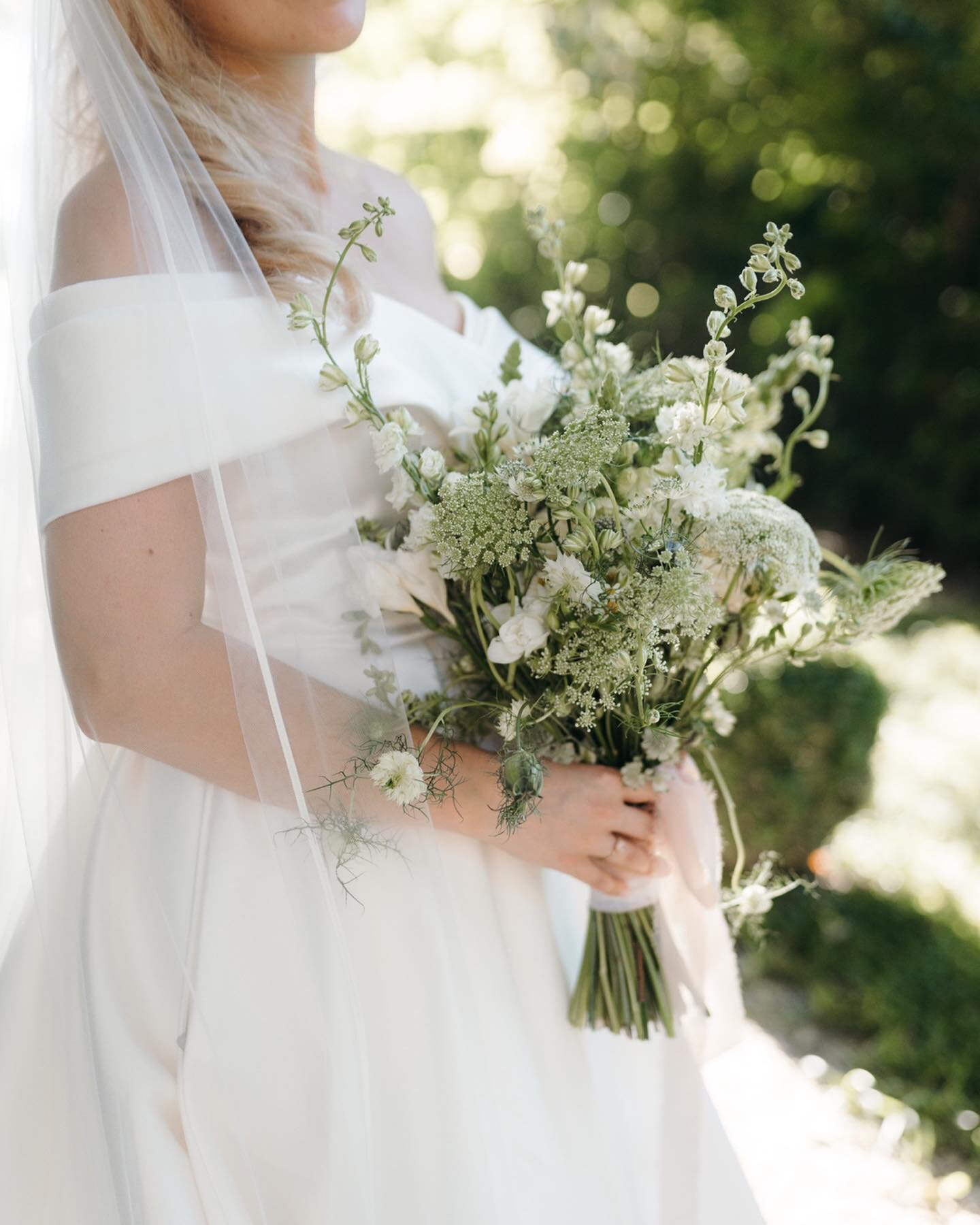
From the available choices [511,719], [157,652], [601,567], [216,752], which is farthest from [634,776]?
[157,652]

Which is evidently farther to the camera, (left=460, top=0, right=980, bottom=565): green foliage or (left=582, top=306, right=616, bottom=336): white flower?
(left=460, top=0, right=980, bottom=565): green foliage

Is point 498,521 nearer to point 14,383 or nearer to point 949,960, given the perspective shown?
point 14,383

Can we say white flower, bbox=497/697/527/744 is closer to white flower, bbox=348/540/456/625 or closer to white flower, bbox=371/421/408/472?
white flower, bbox=348/540/456/625

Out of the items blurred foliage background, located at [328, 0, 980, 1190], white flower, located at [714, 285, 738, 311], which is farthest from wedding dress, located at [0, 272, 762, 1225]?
blurred foliage background, located at [328, 0, 980, 1190]

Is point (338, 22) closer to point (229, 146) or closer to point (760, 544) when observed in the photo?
point (229, 146)

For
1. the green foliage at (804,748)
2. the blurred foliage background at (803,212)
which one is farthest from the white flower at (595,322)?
the blurred foliage background at (803,212)

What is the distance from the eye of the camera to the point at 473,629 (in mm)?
1595

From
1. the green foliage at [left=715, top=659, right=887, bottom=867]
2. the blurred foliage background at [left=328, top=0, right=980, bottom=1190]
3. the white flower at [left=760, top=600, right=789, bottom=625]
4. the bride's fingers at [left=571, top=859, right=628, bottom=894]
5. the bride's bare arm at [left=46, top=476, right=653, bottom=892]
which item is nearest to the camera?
the bride's bare arm at [left=46, top=476, right=653, bottom=892]

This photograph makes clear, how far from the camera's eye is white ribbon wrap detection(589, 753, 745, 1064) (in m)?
1.73

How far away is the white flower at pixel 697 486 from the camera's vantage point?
137 cm

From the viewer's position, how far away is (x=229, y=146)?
159cm

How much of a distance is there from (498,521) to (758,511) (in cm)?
38

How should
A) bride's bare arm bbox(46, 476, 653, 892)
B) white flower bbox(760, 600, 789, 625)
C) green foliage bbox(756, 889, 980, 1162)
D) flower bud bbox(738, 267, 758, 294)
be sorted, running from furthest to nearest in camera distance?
1. green foliage bbox(756, 889, 980, 1162)
2. white flower bbox(760, 600, 789, 625)
3. bride's bare arm bbox(46, 476, 653, 892)
4. flower bud bbox(738, 267, 758, 294)

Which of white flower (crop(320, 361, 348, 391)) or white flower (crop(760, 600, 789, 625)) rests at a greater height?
white flower (crop(320, 361, 348, 391))
